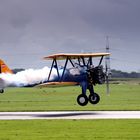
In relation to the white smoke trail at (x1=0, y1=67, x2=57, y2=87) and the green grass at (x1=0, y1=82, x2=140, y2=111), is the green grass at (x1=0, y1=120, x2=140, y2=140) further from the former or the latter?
the green grass at (x1=0, y1=82, x2=140, y2=111)

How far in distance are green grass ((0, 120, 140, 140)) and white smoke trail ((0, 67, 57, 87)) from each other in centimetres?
1309

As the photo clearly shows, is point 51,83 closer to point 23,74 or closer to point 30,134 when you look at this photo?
point 23,74

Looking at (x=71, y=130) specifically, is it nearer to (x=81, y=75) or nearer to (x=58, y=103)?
(x=81, y=75)

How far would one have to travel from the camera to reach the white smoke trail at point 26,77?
43.5m

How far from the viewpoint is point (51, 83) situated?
4122 centimetres

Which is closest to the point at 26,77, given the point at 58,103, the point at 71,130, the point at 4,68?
the point at 4,68

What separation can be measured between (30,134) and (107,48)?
6247 centimetres

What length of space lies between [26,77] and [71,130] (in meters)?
19.7

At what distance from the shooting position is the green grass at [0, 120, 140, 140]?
2308 cm

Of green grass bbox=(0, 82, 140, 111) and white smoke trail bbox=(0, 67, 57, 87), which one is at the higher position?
white smoke trail bbox=(0, 67, 57, 87)

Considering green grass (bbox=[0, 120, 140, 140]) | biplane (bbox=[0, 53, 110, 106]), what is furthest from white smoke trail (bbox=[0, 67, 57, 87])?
green grass (bbox=[0, 120, 140, 140])

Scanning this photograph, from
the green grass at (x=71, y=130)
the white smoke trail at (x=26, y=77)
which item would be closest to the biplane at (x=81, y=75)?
the white smoke trail at (x=26, y=77)

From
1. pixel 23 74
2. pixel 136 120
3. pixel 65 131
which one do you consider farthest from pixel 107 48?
pixel 65 131

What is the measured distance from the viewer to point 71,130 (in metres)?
25.6
